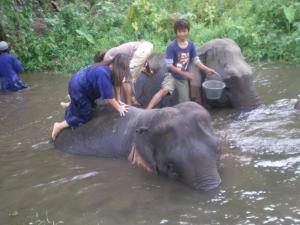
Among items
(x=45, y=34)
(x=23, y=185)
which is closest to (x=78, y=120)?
(x=23, y=185)

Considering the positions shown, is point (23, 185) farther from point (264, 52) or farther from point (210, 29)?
point (210, 29)

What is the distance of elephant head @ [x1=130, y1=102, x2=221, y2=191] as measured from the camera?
217 inches

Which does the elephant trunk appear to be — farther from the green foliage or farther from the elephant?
the green foliage

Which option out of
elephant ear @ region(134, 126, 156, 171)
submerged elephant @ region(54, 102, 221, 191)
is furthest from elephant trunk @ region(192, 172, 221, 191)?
elephant ear @ region(134, 126, 156, 171)

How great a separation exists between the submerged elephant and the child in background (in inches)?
64.0

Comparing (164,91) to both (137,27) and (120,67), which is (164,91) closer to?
(120,67)

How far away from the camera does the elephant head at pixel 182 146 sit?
550cm

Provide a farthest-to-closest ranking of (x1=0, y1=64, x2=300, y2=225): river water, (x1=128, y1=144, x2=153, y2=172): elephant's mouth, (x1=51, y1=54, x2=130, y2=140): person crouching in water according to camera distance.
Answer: (x1=51, y1=54, x2=130, y2=140): person crouching in water → (x1=128, y1=144, x2=153, y2=172): elephant's mouth → (x1=0, y1=64, x2=300, y2=225): river water

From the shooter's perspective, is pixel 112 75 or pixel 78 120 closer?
pixel 112 75

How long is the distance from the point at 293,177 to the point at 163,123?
141 cm

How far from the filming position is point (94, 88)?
710 centimetres

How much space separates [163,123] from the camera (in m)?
5.88

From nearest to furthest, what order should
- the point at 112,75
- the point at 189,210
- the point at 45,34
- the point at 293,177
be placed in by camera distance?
the point at 189,210 → the point at 293,177 → the point at 112,75 → the point at 45,34

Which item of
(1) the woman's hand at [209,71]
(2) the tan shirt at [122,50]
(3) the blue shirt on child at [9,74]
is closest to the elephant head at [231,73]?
(1) the woman's hand at [209,71]
